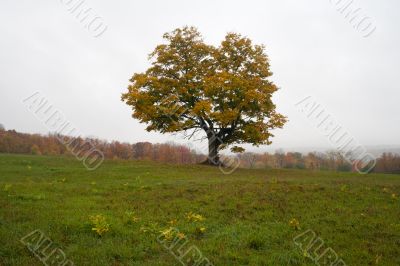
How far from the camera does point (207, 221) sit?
11531 millimetres

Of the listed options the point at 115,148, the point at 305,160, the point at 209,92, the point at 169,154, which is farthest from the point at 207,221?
the point at 169,154

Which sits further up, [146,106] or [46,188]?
[146,106]

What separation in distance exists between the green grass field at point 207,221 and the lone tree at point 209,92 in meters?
16.1

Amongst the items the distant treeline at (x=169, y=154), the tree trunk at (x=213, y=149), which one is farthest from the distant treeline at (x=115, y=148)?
the tree trunk at (x=213, y=149)

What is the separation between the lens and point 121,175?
23.7m

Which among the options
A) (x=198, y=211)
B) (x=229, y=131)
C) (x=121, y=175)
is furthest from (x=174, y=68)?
(x=198, y=211)

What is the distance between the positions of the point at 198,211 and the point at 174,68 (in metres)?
26.6

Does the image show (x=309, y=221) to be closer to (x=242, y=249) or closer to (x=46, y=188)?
(x=242, y=249)

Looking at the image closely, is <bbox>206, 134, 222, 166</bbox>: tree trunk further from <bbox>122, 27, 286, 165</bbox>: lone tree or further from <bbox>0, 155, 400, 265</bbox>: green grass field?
<bbox>0, 155, 400, 265</bbox>: green grass field

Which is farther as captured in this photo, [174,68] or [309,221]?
[174,68]

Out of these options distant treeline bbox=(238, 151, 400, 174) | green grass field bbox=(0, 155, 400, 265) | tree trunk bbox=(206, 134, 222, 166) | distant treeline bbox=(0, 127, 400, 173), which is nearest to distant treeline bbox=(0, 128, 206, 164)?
distant treeline bbox=(0, 127, 400, 173)

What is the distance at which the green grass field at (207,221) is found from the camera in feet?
28.1

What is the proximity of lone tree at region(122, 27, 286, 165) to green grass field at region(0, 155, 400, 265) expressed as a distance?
16.1 m

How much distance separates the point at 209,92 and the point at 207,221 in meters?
23.1
